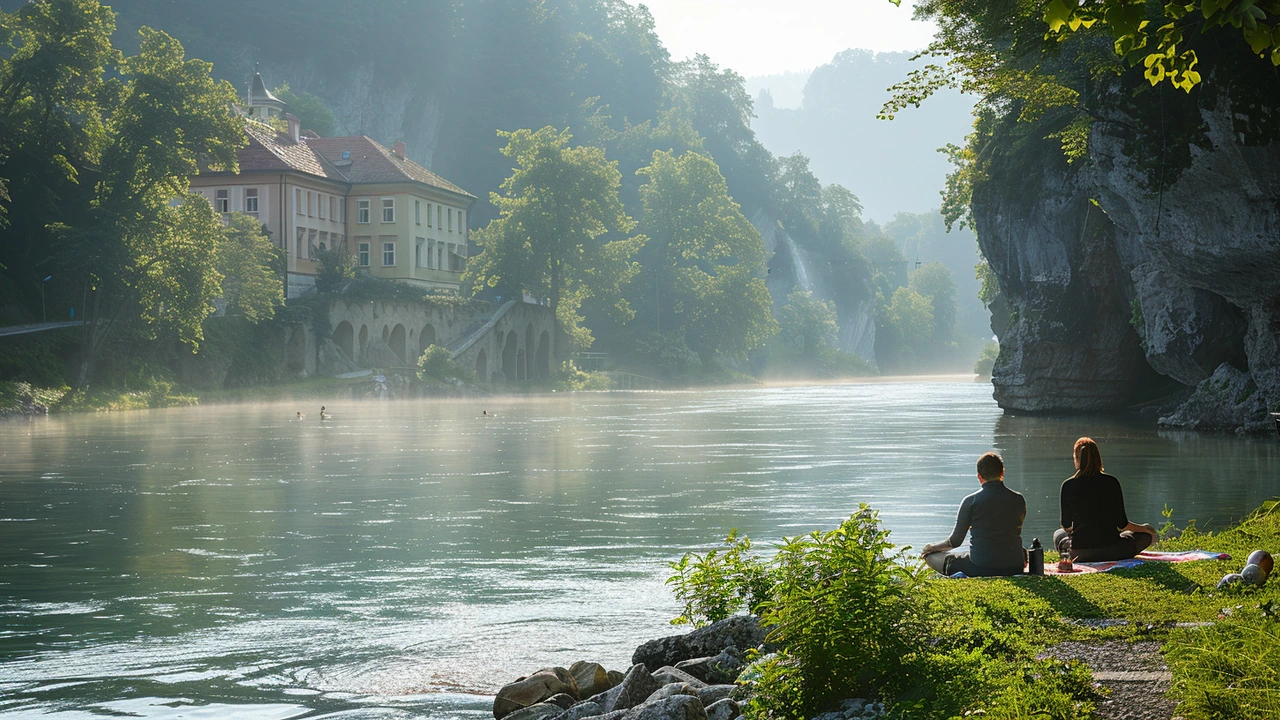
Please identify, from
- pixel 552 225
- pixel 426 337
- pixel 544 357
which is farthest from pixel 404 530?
pixel 544 357

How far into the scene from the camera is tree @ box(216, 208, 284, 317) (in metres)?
66.9

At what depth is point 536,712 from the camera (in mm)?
9516

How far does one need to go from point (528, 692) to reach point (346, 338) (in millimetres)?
70817

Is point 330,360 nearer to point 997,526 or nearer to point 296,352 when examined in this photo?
point 296,352

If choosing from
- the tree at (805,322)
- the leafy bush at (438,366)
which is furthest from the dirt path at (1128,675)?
the tree at (805,322)

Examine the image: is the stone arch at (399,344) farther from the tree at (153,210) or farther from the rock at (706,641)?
the rock at (706,641)

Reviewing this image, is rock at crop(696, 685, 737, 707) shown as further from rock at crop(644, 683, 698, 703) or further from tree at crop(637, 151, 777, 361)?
tree at crop(637, 151, 777, 361)

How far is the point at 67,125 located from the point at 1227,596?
57.2m

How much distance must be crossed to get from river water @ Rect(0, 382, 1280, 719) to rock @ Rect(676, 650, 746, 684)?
1827 millimetres

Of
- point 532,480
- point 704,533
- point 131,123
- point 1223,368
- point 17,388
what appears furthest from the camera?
point 131,123

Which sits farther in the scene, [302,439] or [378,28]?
[378,28]

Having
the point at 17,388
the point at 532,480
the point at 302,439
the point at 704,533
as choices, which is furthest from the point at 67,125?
the point at 704,533

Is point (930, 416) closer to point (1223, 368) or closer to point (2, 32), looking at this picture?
point (1223, 368)

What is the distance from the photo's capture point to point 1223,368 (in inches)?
1497
